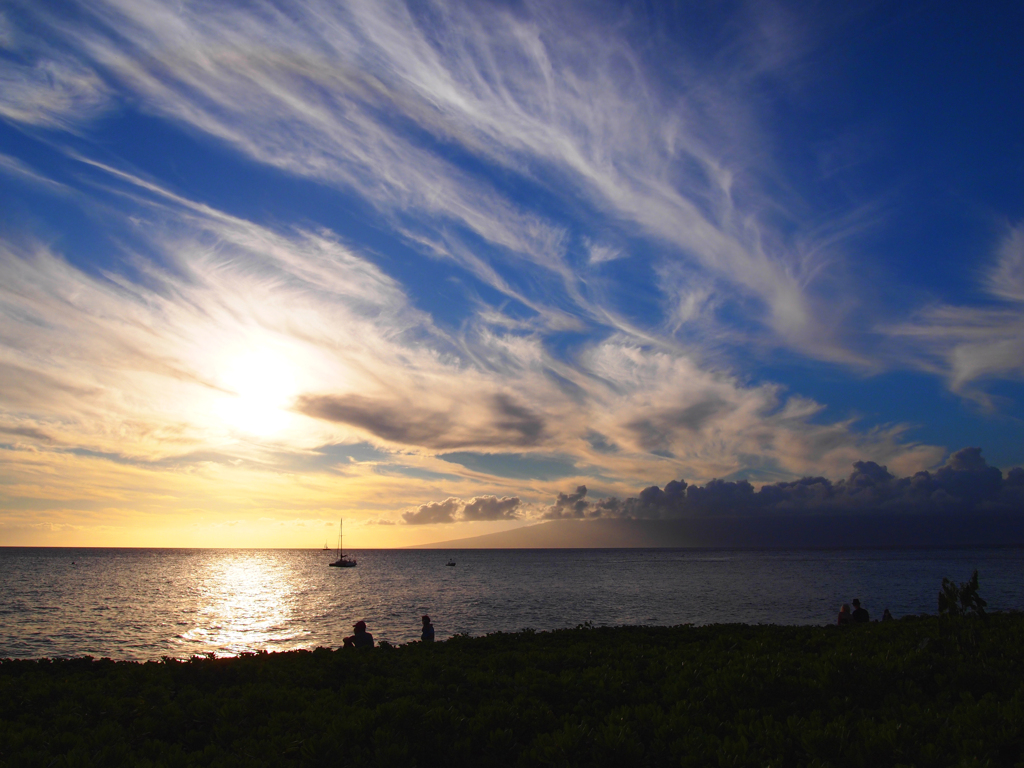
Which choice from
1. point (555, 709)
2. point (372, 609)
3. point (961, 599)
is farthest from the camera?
point (372, 609)

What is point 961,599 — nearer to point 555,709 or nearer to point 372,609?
point 555,709

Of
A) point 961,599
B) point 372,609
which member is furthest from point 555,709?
point 372,609

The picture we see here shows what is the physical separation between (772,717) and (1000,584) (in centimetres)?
9828

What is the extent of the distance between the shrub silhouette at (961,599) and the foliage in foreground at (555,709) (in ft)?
5.51

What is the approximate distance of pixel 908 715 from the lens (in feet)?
27.5

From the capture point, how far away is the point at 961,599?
16750 millimetres

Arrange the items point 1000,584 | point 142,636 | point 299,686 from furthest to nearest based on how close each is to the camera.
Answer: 1. point 1000,584
2. point 142,636
3. point 299,686

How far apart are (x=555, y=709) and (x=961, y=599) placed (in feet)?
46.0

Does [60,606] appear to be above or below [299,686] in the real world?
below

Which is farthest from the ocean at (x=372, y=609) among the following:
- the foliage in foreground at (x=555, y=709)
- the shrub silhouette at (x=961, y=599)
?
the shrub silhouette at (x=961, y=599)

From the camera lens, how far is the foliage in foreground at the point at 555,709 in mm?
7555

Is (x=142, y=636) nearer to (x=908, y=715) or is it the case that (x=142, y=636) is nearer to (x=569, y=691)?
(x=569, y=691)

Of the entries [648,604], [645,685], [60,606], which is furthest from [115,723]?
[60,606]

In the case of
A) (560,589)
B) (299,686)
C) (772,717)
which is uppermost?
(772,717)
